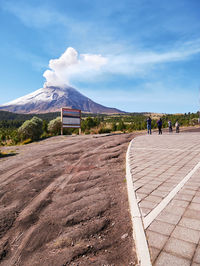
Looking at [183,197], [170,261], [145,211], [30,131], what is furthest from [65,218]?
[30,131]

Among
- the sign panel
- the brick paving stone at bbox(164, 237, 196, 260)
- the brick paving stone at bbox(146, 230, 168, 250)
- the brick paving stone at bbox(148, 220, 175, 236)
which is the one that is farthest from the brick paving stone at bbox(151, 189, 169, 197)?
the sign panel

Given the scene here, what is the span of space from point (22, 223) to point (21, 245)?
0.59 meters

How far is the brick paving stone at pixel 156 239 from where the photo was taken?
220 cm

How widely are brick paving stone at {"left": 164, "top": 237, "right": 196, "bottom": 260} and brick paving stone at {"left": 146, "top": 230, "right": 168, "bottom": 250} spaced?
0.18ft

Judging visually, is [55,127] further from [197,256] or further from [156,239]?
[197,256]

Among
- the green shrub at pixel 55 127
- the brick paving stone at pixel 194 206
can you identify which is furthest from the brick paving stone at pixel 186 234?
the green shrub at pixel 55 127

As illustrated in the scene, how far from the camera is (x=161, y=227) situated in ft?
8.31

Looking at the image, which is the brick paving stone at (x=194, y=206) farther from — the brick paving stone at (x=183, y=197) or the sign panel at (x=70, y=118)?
the sign panel at (x=70, y=118)

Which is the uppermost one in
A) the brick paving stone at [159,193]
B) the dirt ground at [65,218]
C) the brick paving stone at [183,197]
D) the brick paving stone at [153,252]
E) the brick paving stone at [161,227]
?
the brick paving stone at [183,197]

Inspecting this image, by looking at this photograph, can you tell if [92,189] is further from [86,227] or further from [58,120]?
[58,120]

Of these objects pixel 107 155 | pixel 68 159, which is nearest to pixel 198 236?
pixel 107 155

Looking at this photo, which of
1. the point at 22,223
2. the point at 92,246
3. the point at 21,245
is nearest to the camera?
the point at 92,246

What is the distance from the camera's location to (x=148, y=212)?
9.62ft

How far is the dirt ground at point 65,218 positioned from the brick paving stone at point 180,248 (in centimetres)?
43
